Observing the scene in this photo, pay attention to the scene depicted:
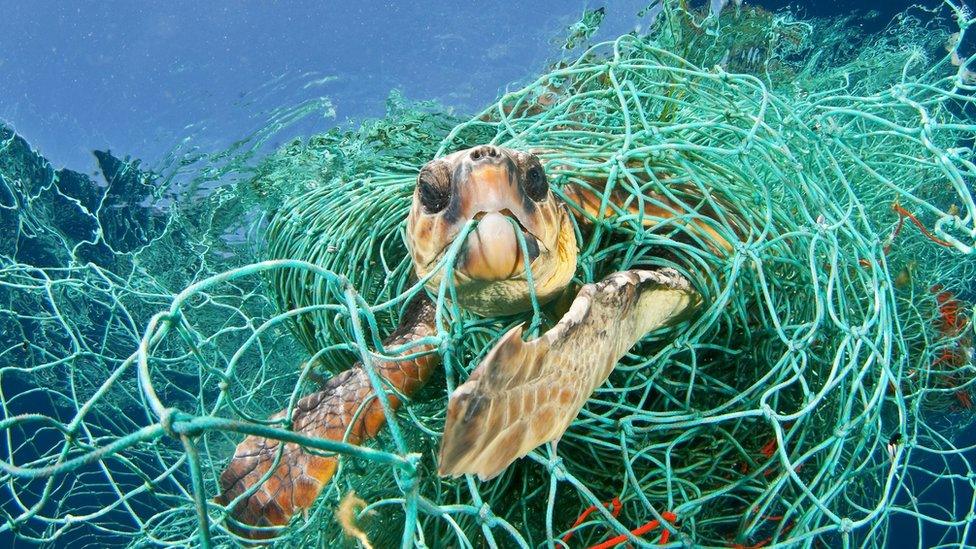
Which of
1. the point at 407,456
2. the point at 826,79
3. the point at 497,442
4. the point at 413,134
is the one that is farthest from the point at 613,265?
the point at 826,79

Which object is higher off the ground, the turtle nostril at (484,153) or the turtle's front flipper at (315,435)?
the turtle nostril at (484,153)

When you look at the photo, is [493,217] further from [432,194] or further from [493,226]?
[432,194]

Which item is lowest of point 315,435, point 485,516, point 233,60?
point 485,516

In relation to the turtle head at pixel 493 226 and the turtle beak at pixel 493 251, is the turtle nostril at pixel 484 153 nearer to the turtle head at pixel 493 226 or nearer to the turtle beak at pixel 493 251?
the turtle head at pixel 493 226

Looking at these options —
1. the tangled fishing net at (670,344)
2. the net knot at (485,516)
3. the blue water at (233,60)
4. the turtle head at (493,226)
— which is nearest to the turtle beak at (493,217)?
the turtle head at (493,226)

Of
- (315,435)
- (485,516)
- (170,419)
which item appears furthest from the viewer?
(315,435)

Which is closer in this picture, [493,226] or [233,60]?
[493,226]

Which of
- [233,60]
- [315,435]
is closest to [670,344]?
[315,435]

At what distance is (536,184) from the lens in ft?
4.23

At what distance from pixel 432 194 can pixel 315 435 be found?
36.5 inches

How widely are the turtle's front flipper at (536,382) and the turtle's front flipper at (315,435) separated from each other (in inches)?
25.1

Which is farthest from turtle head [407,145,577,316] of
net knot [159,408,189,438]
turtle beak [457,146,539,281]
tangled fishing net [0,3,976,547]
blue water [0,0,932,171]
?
blue water [0,0,932,171]

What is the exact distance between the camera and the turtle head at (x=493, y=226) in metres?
1.14

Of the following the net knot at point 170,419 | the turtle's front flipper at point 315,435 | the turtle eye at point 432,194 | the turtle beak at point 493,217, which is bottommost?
the turtle's front flipper at point 315,435
